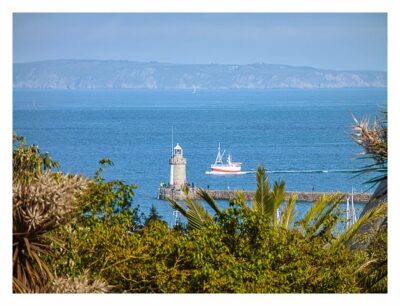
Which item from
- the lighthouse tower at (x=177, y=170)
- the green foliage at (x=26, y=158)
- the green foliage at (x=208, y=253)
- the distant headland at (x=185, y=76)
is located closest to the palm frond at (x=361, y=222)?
the green foliage at (x=208, y=253)

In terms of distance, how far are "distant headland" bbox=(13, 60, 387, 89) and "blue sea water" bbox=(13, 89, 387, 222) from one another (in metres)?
2.42

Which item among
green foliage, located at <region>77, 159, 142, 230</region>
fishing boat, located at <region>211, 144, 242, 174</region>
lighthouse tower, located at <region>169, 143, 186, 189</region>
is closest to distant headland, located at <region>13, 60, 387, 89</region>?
fishing boat, located at <region>211, 144, 242, 174</region>

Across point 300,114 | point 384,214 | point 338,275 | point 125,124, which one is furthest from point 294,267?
point 300,114

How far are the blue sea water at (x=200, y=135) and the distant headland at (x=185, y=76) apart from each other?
7.93 feet

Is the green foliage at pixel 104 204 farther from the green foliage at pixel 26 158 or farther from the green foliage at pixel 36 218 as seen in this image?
the green foliage at pixel 36 218

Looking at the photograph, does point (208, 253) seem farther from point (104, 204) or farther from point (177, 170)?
point (177, 170)

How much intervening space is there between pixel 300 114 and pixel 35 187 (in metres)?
74.6

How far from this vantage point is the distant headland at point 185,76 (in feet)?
198

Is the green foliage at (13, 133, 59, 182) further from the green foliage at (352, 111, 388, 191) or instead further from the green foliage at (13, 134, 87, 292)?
the green foliage at (352, 111, 388, 191)

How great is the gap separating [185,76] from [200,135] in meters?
5.33

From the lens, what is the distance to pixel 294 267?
7.88m

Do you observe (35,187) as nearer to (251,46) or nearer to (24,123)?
(251,46)

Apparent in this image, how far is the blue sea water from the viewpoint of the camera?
48.0m
